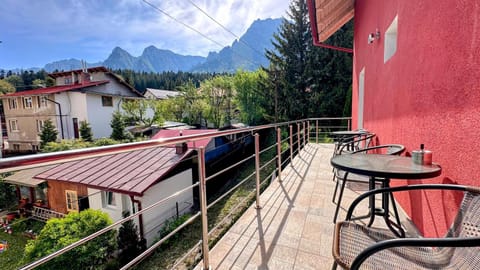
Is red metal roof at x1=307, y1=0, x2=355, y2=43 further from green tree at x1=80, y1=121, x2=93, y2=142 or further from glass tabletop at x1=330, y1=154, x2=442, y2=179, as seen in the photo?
green tree at x1=80, y1=121, x2=93, y2=142

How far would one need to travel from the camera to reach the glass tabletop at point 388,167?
3.95ft

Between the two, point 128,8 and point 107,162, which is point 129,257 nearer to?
point 107,162

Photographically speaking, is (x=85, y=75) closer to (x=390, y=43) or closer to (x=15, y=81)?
(x=390, y=43)

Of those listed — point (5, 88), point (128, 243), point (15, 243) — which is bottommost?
point (15, 243)

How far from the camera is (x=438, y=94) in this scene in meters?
1.40

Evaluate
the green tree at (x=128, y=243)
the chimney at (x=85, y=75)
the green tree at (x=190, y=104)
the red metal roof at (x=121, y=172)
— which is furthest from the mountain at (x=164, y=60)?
the green tree at (x=128, y=243)

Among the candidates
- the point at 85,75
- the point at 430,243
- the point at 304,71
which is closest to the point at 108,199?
the point at 430,243

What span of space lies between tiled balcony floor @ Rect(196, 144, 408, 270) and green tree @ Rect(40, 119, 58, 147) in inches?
675

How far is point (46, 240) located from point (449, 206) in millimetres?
6231

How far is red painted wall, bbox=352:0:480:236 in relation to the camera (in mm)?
1106

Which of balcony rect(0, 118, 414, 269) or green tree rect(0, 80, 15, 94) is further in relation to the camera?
green tree rect(0, 80, 15, 94)

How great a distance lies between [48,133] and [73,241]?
1373cm

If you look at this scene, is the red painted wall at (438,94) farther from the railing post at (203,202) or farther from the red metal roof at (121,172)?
the red metal roof at (121,172)

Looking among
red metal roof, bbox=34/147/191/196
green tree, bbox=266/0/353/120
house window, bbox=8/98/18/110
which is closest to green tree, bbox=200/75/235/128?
Answer: green tree, bbox=266/0/353/120
